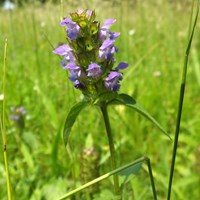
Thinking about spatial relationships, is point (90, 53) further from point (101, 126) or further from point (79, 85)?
point (101, 126)

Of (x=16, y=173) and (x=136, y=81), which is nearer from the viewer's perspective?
(x=16, y=173)

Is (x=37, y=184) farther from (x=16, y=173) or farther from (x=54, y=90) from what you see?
(x=54, y=90)

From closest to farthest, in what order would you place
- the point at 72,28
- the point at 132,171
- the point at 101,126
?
the point at 72,28, the point at 132,171, the point at 101,126

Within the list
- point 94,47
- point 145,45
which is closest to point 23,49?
point 145,45

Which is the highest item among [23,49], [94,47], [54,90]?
[94,47]

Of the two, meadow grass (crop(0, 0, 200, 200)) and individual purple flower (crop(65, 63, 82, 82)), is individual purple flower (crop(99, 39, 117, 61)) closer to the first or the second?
individual purple flower (crop(65, 63, 82, 82))

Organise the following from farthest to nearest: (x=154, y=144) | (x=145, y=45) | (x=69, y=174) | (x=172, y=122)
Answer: (x=145, y=45), (x=172, y=122), (x=154, y=144), (x=69, y=174)

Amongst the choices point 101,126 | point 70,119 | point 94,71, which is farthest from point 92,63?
point 101,126
